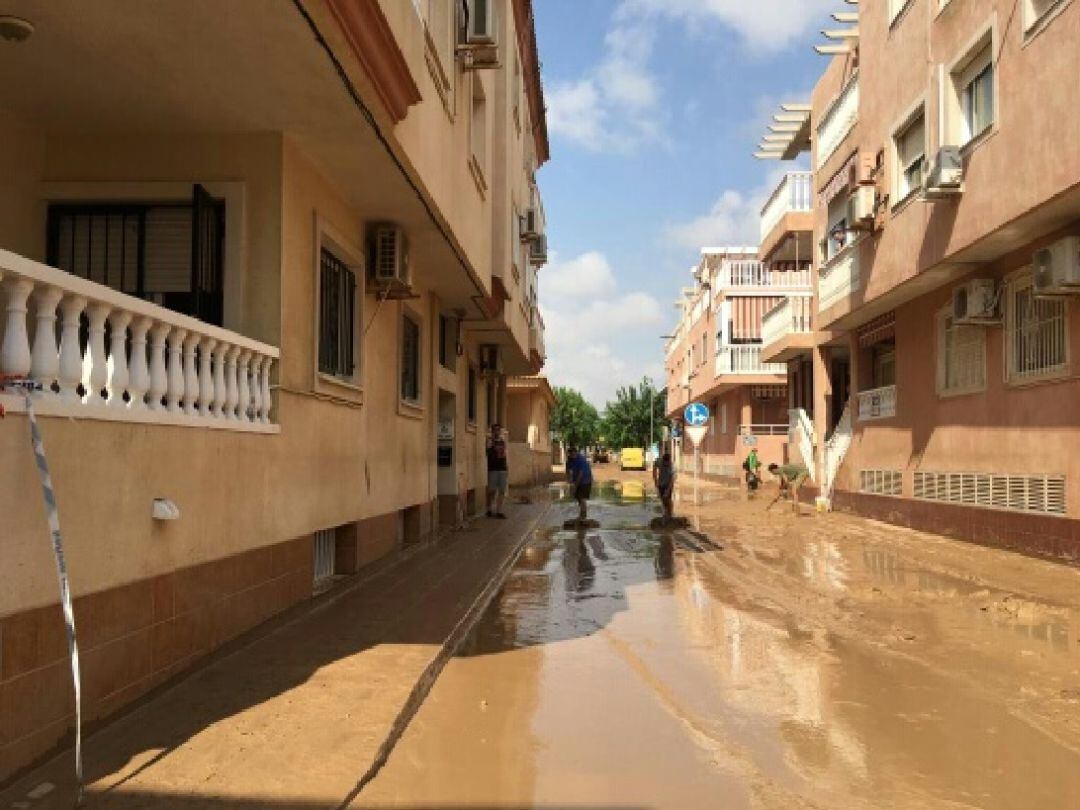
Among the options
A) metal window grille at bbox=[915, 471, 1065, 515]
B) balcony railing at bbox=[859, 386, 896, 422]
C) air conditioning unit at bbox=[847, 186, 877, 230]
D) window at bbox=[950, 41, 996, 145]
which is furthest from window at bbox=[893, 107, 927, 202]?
metal window grille at bbox=[915, 471, 1065, 515]

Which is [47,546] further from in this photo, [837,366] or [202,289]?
[837,366]

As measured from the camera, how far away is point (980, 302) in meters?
13.1

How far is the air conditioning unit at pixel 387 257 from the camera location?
986 cm

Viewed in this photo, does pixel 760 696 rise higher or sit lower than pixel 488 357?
lower

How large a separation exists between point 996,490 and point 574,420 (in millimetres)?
97013

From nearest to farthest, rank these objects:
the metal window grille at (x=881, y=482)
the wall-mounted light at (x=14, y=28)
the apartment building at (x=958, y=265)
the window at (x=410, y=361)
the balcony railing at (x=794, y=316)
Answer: the wall-mounted light at (x=14, y=28) < the apartment building at (x=958, y=265) < the window at (x=410, y=361) < the metal window grille at (x=881, y=482) < the balcony railing at (x=794, y=316)

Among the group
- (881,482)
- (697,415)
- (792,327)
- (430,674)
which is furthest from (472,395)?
(430,674)

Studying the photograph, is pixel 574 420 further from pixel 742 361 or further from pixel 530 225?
pixel 530 225

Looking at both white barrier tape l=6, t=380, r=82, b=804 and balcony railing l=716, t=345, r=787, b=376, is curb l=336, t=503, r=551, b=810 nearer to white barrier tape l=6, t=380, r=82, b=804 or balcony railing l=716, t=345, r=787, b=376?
white barrier tape l=6, t=380, r=82, b=804

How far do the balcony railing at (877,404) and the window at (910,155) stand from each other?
12.9 ft

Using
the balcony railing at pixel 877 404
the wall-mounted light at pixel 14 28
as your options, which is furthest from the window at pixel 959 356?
the wall-mounted light at pixel 14 28

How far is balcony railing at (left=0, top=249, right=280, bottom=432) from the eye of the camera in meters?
3.98

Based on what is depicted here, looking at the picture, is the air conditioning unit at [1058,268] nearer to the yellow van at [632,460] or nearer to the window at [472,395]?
the window at [472,395]

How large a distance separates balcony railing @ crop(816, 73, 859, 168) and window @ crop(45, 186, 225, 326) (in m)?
14.7
